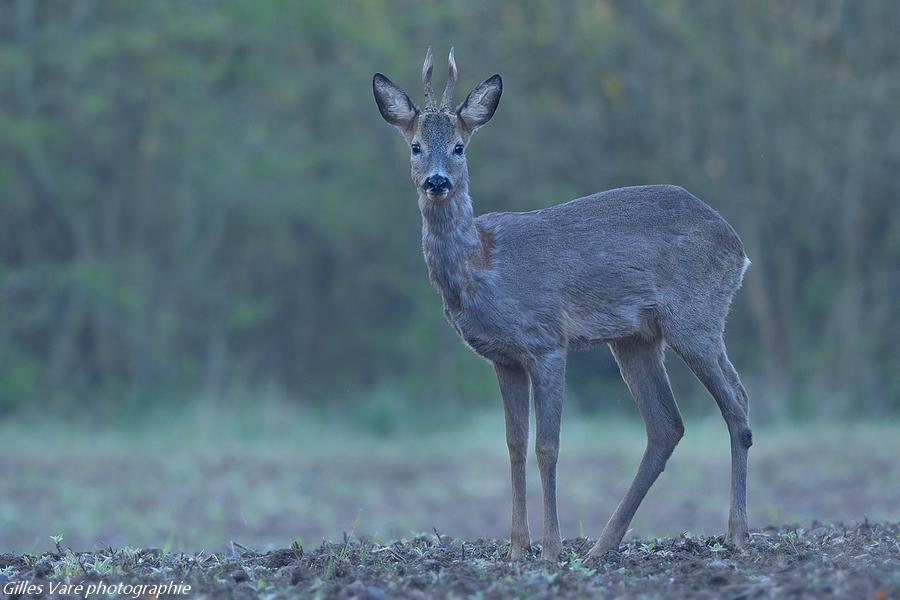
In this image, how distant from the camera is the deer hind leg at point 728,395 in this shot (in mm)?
7930

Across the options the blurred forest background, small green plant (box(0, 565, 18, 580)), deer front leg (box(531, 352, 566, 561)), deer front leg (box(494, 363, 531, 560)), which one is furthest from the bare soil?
the blurred forest background

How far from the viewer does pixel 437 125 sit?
776 centimetres

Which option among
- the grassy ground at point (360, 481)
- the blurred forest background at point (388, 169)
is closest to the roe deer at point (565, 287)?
the grassy ground at point (360, 481)

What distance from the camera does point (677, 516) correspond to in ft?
45.6

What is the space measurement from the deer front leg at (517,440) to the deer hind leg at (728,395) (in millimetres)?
900

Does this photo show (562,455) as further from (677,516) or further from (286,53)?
(286,53)

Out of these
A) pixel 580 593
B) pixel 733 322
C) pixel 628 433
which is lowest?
pixel 580 593

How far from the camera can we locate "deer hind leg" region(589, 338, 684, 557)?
8.16 metres

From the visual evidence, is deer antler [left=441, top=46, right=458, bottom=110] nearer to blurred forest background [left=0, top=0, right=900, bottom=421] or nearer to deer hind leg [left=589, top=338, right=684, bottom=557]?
deer hind leg [left=589, top=338, right=684, bottom=557]

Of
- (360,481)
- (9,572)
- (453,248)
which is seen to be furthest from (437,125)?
(360,481)

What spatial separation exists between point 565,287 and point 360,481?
10418 mm

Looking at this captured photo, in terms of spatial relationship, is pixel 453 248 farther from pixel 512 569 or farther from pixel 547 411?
pixel 512 569

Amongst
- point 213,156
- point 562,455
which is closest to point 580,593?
point 562,455

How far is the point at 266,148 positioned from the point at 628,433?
913 centimetres
